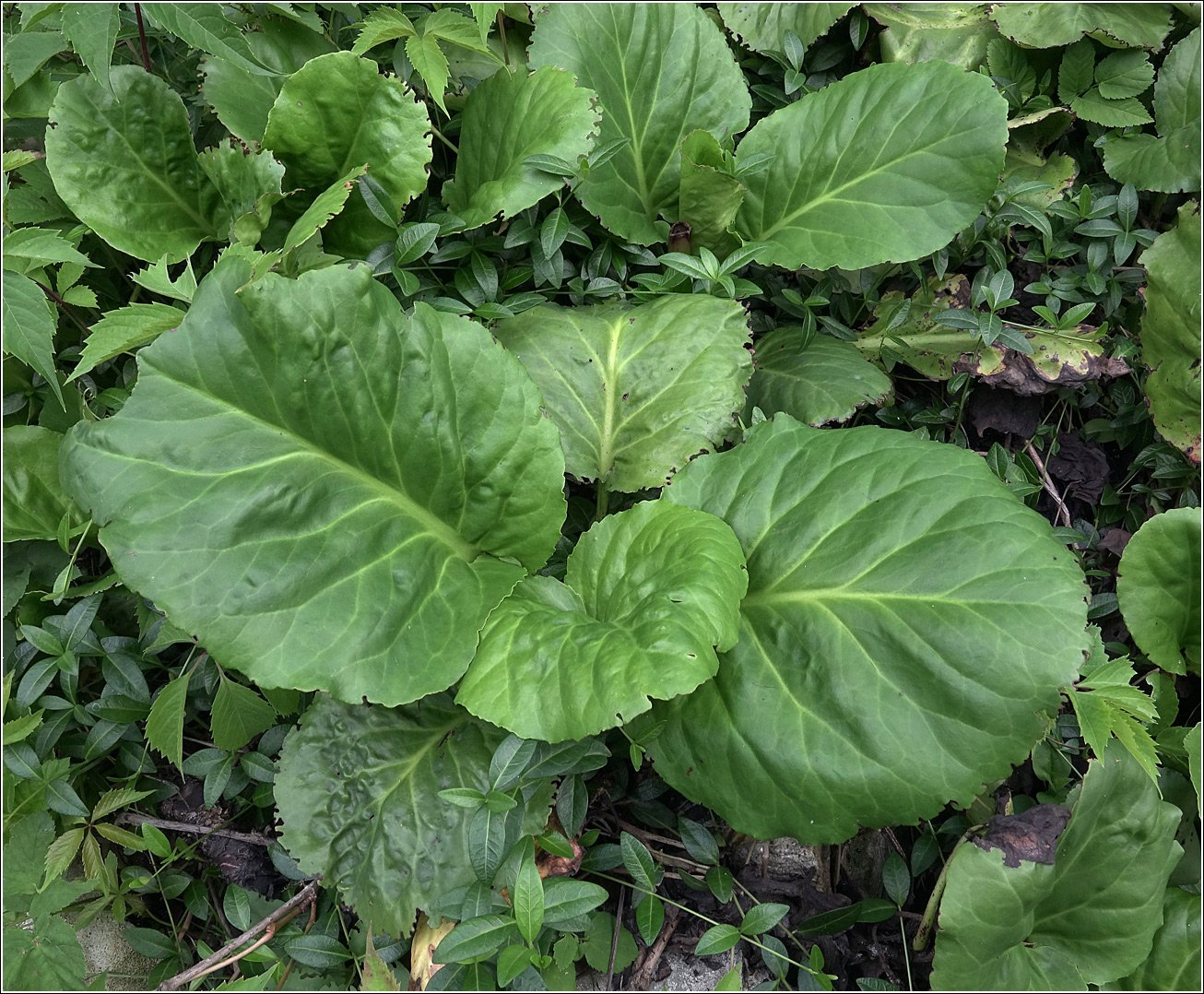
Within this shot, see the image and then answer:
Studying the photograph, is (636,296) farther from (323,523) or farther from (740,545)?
(323,523)

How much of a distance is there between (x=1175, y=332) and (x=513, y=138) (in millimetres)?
1735

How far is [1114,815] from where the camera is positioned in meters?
1.77

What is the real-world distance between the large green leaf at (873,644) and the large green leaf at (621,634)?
168 mm

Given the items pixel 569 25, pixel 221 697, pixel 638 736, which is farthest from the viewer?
pixel 569 25

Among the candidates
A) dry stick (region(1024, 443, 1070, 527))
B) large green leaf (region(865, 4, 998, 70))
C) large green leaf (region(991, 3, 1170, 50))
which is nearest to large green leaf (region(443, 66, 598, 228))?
large green leaf (region(865, 4, 998, 70))

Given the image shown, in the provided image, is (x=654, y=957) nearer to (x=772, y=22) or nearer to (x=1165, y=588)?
(x=1165, y=588)

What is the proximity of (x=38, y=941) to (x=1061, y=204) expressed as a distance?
302 cm

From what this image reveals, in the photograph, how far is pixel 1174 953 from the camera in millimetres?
1785

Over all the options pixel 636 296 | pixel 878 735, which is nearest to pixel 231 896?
pixel 878 735

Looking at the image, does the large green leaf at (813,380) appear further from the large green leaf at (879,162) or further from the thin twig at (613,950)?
the thin twig at (613,950)

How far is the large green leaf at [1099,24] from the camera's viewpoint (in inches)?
92.1

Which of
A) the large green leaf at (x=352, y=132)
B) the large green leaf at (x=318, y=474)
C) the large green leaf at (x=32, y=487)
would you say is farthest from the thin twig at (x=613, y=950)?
the large green leaf at (x=352, y=132)

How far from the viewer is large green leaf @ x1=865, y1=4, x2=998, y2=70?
8.07ft

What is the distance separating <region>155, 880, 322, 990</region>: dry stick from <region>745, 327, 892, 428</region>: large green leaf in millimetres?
1520
